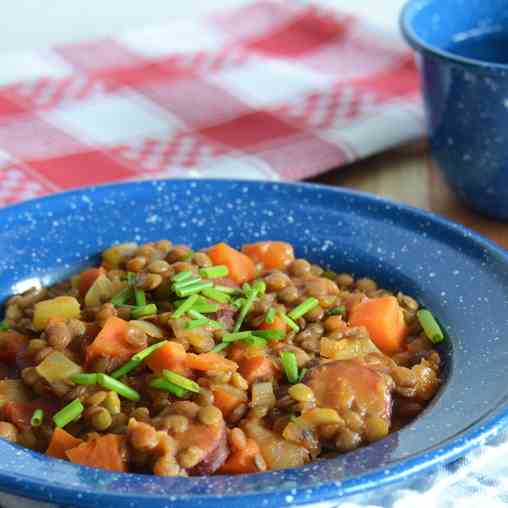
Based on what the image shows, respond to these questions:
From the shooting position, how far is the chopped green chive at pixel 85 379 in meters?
1.99

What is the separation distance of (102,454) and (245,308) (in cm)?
51

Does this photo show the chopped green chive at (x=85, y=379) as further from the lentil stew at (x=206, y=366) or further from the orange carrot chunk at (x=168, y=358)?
the orange carrot chunk at (x=168, y=358)

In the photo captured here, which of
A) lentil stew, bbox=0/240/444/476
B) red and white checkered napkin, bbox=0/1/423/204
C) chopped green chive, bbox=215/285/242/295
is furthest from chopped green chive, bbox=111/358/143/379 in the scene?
red and white checkered napkin, bbox=0/1/423/204

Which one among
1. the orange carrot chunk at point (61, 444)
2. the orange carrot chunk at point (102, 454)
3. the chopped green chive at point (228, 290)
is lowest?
the orange carrot chunk at point (61, 444)

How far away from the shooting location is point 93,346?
2.09 m

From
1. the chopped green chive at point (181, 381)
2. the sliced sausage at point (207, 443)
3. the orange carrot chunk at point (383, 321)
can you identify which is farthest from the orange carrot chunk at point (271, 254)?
the sliced sausage at point (207, 443)

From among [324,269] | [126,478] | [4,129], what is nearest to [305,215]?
[324,269]

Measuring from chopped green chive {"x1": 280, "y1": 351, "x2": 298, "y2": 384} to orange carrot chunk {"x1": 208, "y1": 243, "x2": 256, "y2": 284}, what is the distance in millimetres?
385

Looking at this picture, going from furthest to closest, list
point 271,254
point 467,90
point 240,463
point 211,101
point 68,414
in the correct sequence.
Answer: point 211,101 → point 467,90 → point 271,254 → point 68,414 → point 240,463

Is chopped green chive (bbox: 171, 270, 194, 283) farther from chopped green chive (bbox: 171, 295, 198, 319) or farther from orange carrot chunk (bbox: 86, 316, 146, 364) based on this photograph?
orange carrot chunk (bbox: 86, 316, 146, 364)

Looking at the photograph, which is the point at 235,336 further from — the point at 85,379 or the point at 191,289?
the point at 85,379

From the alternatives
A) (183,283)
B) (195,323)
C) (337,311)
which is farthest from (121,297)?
(337,311)

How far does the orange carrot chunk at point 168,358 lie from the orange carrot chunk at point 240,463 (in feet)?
0.77

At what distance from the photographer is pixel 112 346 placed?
81.7 inches
